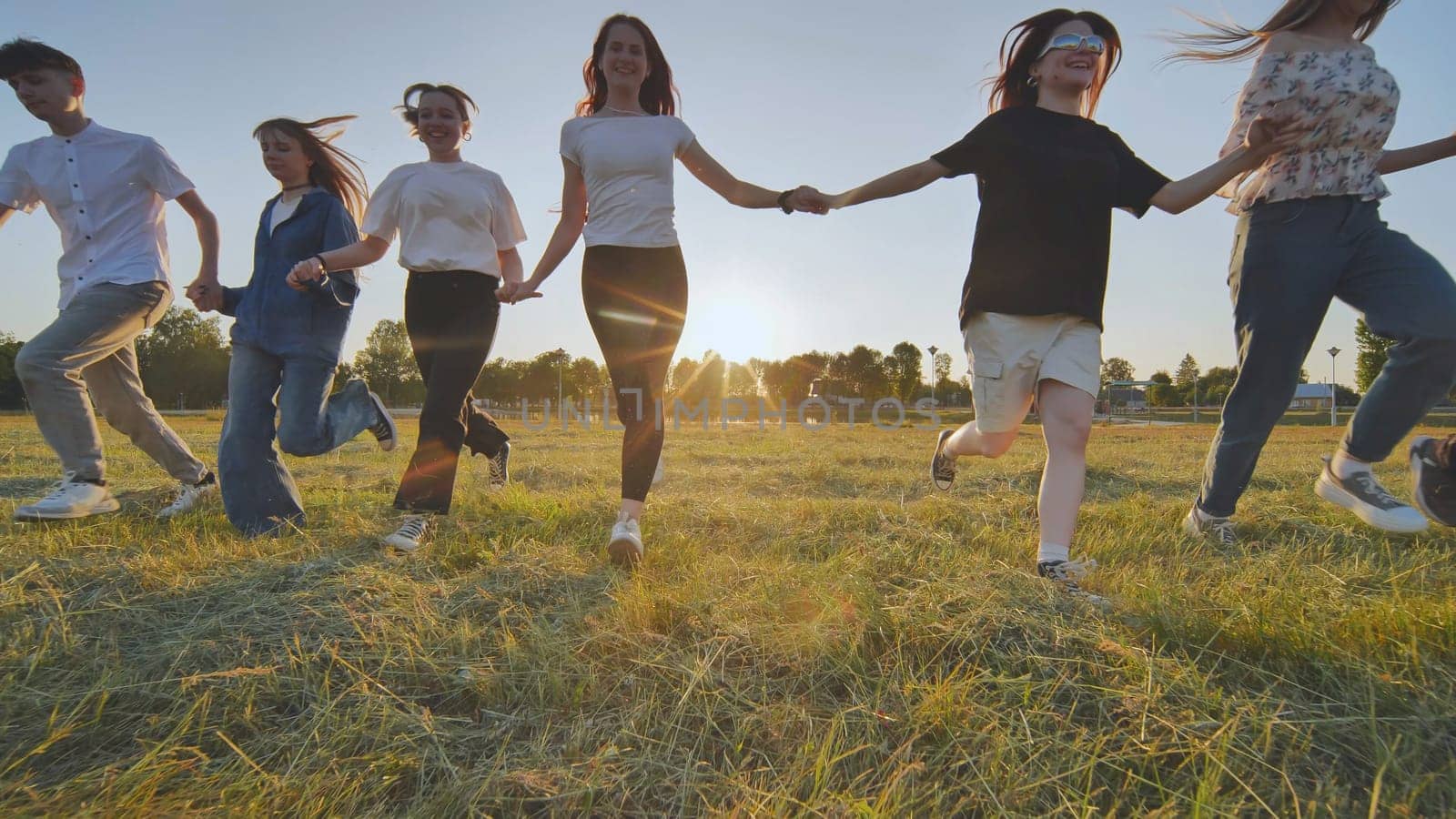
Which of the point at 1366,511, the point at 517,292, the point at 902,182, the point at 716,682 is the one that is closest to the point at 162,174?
the point at 517,292

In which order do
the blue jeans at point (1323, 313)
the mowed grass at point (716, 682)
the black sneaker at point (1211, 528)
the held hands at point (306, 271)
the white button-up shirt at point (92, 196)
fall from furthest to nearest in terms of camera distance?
the white button-up shirt at point (92, 196) → the held hands at point (306, 271) → the black sneaker at point (1211, 528) → the blue jeans at point (1323, 313) → the mowed grass at point (716, 682)

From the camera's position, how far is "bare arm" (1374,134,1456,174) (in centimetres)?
304

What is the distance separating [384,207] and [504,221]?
58 centimetres

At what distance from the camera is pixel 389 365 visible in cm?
7075

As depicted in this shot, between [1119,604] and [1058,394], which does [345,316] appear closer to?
[1058,394]

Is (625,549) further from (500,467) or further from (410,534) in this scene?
(500,467)

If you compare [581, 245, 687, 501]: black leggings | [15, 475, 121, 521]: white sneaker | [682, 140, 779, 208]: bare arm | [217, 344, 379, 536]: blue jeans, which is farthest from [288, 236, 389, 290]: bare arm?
[682, 140, 779, 208]: bare arm

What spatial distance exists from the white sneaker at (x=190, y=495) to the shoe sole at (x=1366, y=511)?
18.7 feet

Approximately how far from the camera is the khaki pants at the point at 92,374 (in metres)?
3.32

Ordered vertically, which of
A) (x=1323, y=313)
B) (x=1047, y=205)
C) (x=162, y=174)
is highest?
(x=162, y=174)

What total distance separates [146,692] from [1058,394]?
287 centimetres

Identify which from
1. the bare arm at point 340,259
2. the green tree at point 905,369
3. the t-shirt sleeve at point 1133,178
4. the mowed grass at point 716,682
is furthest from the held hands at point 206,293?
the green tree at point 905,369

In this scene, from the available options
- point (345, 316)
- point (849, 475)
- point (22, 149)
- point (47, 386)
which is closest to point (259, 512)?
point (345, 316)

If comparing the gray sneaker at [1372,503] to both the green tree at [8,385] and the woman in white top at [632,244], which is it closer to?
the woman in white top at [632,244]
